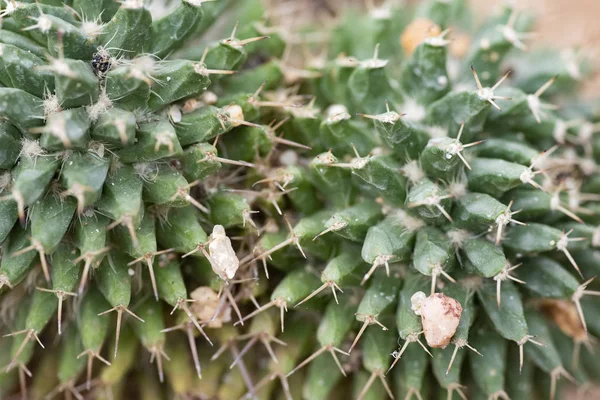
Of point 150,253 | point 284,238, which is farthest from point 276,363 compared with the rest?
point 150,253

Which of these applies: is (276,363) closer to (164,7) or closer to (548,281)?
(548,281)

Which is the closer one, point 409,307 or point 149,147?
point 149,147

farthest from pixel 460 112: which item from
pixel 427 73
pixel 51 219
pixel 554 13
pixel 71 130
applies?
pixel 554 13

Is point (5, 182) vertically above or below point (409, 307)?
above

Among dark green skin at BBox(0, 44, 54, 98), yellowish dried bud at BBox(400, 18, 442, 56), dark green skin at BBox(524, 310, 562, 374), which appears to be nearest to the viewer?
dark green skin at BBox(0, 44, 54, 98)

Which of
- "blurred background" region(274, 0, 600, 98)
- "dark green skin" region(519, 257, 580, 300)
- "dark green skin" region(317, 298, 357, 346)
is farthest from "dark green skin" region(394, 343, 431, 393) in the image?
"blurred background" region(274, 0, 600, 98)

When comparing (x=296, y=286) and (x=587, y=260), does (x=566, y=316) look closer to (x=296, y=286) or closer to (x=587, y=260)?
(x=587, y=260)

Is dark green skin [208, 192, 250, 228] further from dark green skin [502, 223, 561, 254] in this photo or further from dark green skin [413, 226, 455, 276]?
dark green skin [502, 223, 561, 254]

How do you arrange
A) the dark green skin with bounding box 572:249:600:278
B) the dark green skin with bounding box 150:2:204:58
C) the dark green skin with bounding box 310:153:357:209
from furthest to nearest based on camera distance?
the dark green skin with bounding box 572:249:600:278
the dark green skin with bounding box 310:153:357:209
the dark green skin with bounding box 150:2:204:58
